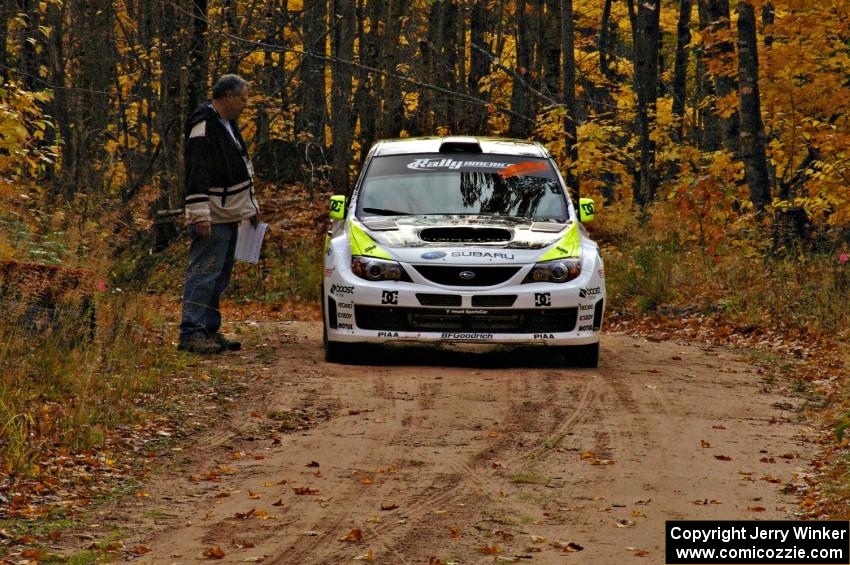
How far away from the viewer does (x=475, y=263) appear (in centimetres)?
1053

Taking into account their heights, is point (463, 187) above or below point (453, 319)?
above

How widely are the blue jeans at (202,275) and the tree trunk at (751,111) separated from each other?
28.9 ft

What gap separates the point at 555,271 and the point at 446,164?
189 cm

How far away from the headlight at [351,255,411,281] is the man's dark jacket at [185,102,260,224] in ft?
4.54

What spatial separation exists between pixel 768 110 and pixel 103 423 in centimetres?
1491

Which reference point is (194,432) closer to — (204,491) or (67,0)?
(204,491)

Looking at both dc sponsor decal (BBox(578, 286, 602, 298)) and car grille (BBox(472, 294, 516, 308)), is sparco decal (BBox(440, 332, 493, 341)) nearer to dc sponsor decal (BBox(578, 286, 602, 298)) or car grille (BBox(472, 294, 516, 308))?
car grille (BBox(472, 294, 516, 308))

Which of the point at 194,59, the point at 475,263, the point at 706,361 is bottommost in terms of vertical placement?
the point at 706,361

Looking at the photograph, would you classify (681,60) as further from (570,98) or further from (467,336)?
(467,336)

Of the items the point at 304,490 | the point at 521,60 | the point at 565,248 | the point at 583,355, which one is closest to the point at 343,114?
the point at 521,60

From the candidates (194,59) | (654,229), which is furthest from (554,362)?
(194,59)

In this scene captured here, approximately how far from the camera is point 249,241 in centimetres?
1147

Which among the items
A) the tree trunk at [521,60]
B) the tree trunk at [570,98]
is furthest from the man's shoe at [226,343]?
the tree trunk at [521,60]

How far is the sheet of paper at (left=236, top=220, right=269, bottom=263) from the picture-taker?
37.4 ft
